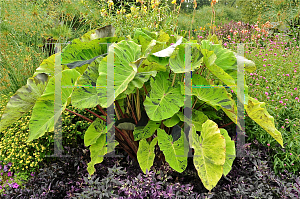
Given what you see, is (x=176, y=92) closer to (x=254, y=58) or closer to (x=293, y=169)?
(x=293, y=169)

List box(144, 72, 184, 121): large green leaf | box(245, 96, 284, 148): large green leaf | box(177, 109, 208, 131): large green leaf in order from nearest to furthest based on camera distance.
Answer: box(144, 72, 184, 121): large green leaf < box(245, 96, 284, 148): large green leaf < box(177, 109, 208, 131): large green leaf

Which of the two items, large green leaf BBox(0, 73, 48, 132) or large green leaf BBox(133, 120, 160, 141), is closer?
large green leaf BBox(0, 73, 48, 132)

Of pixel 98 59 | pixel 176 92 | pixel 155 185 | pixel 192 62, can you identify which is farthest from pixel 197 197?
pixel 98 59

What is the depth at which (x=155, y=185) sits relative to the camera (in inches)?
55.7

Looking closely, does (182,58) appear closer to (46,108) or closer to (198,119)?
(198,119)

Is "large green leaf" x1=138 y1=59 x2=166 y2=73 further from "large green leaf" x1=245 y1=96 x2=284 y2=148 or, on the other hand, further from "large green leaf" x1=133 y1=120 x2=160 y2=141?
"large green leaf" x1=245 y1=96 x2=284 y2=148

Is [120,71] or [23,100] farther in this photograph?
[23,100]

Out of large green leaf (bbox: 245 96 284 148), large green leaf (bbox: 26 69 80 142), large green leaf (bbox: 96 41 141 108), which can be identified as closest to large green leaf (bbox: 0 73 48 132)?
large green leaf (bbox: 26 69 80 142)

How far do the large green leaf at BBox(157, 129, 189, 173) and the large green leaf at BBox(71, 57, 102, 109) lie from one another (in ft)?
1.64

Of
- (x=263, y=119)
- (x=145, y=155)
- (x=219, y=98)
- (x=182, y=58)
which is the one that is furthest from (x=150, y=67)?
(x=263, y=119)

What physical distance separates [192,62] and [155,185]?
2.84ft

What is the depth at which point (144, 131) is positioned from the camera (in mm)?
1490

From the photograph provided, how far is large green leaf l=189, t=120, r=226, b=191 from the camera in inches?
47.0

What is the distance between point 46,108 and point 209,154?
41.2 inches
